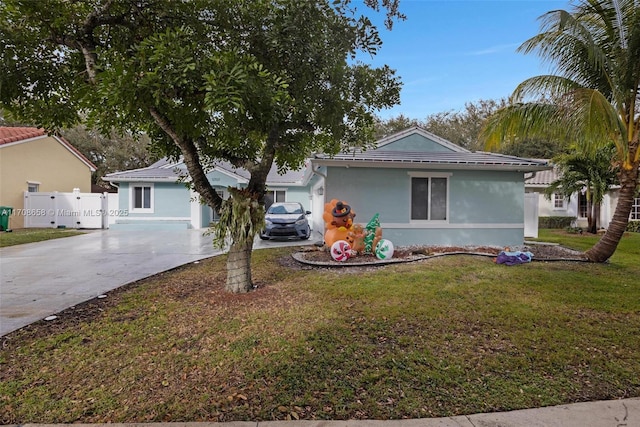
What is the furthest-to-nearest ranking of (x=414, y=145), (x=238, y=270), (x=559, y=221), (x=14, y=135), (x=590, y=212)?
(x=559, y=221)
(x=14, y=135)
(x=590, y=212)
(x=414, y=145)
(x=238, y=270)

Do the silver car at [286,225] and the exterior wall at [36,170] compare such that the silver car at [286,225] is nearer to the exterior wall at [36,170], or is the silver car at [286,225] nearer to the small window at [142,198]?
the small window at [142,198]

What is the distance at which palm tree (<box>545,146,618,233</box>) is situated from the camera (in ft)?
53.8

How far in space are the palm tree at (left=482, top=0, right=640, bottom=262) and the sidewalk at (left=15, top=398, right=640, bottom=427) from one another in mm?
6436

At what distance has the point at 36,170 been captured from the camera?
19.8 m

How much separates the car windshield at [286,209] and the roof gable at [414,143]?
4638 millimetres

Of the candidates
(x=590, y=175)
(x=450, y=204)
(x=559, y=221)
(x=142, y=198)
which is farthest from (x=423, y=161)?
(x=559, y=221)

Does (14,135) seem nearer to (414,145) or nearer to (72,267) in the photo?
(72,267)

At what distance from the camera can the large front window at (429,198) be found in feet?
36.1

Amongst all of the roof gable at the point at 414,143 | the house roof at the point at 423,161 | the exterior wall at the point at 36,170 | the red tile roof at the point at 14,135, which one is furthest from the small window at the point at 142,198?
the roof gable at the point at 414,143

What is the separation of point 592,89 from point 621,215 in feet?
9.82

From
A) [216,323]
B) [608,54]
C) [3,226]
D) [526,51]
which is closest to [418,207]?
[526,51]

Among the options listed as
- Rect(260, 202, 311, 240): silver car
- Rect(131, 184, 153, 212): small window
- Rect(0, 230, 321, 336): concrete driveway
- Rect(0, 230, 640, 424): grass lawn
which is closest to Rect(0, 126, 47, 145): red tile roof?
Rect(131, 184, 153, 212): small window

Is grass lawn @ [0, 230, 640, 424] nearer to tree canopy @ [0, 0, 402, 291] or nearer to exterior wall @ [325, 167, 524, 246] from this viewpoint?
tree canopy @ [0, 0, 402, 291]

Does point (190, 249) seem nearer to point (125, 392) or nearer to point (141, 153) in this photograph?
point (125, 392)
